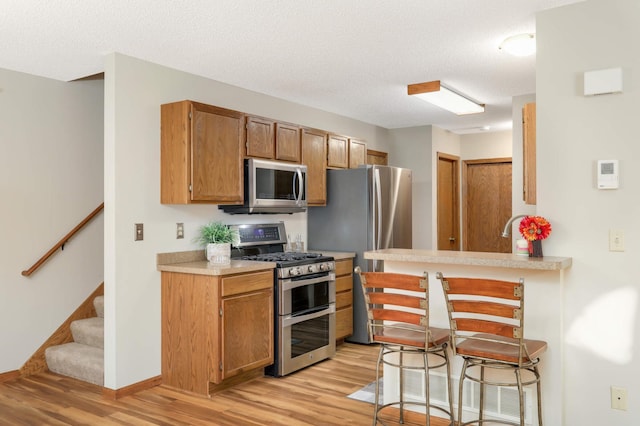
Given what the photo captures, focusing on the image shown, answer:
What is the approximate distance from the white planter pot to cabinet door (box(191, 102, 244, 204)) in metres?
0.36

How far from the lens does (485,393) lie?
9.46ft

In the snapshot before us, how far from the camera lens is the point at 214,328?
140 inches

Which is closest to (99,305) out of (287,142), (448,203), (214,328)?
(214,328)

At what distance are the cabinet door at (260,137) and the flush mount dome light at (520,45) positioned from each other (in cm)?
195

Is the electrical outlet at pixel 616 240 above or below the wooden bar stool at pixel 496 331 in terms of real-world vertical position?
above

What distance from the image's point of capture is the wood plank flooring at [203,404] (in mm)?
3170

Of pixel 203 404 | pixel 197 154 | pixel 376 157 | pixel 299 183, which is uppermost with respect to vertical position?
pixel 376 157

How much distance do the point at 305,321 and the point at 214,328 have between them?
0.90 metres

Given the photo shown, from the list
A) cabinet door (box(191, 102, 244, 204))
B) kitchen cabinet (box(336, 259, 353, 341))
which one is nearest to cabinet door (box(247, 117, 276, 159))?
cabinet door (box(191, 102, 244, 204))

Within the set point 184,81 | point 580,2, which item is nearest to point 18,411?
point 184,81

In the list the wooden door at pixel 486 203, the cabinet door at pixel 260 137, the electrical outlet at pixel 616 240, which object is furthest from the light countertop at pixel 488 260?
the wooden door at pixel 486 203

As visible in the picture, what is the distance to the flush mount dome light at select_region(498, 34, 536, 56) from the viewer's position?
331cm

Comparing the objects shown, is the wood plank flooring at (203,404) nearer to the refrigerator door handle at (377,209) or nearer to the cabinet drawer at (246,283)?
the cabinet drawer at (246,283)

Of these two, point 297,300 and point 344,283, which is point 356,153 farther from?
point 297,300
